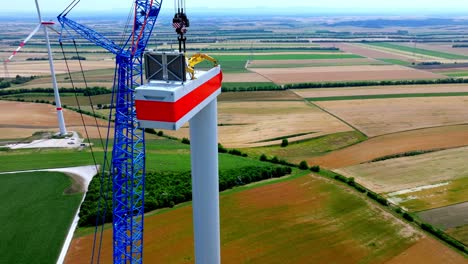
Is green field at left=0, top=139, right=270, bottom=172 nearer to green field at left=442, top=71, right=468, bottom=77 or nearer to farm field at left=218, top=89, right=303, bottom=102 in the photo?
farm field at left=218, top=89, right=303, bottom=102

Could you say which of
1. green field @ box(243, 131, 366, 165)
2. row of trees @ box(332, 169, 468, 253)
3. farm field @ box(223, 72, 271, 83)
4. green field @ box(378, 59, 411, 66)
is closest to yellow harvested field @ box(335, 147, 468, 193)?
row of trees @ box(332, 169, 468, 253)

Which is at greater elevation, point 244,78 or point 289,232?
point 244,78

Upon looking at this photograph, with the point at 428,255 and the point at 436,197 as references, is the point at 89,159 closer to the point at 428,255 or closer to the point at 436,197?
the point at 428,255

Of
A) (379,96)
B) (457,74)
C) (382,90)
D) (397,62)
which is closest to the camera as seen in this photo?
(379,96)

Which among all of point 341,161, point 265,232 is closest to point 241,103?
point 341,161

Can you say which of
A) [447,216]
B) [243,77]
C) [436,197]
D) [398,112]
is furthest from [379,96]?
[447,216]

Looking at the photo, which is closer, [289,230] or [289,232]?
[289,232]

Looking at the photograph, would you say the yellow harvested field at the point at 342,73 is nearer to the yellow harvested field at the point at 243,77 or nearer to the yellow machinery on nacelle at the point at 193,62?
the yellow harvested field at the point at 243,77
